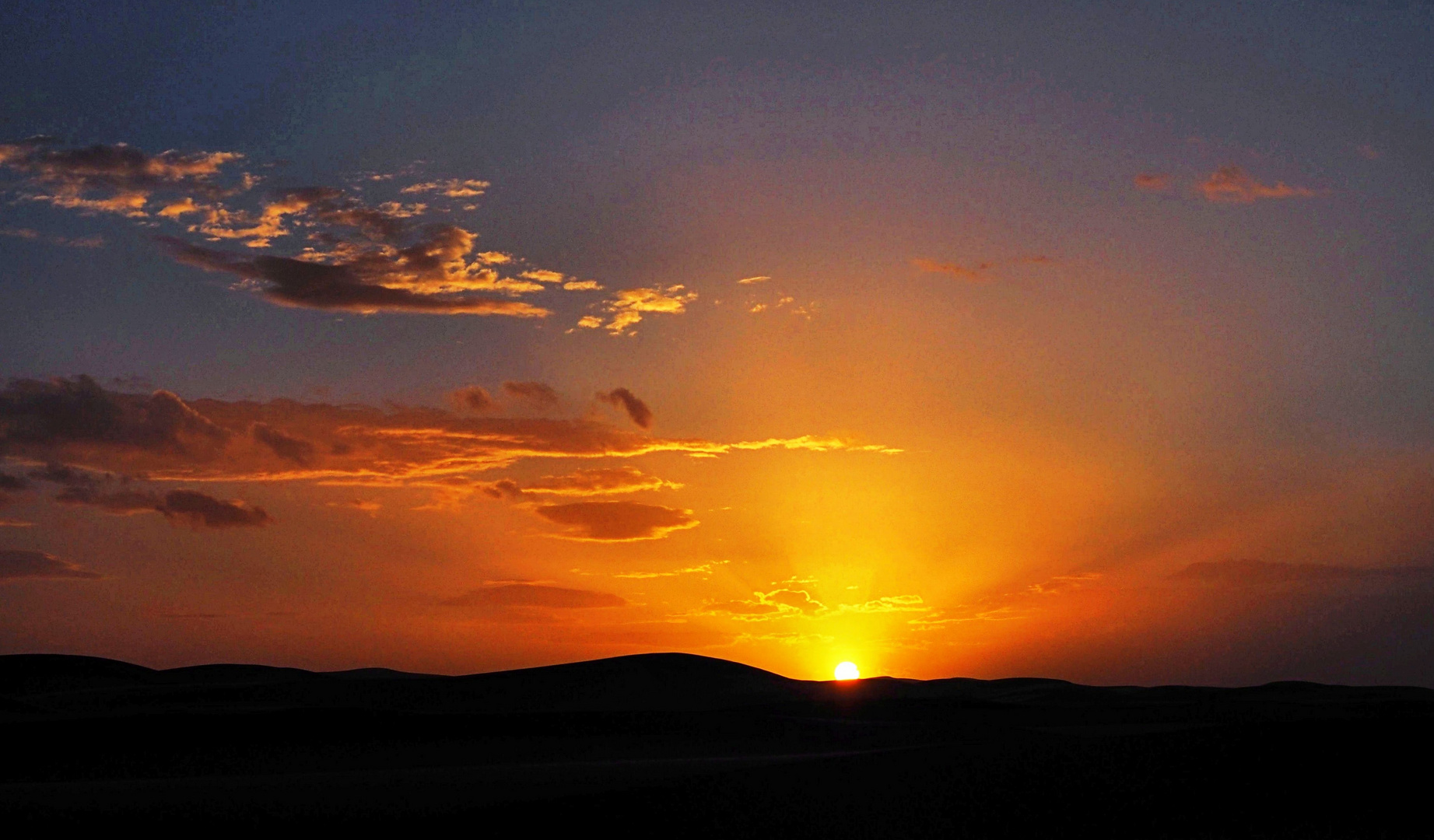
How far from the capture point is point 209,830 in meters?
8.69

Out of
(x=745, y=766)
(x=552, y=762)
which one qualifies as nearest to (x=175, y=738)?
(x=552, y=762)

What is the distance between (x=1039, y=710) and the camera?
2033cm

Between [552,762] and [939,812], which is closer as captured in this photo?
[939,812]

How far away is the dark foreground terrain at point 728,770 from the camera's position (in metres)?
9.40

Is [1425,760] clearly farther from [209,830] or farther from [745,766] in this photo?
[209,830]

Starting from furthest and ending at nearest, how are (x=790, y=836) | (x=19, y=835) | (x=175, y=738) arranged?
1. (x=175, y=738)
2. (x=790, y=836)
3. (x=19, y=835)

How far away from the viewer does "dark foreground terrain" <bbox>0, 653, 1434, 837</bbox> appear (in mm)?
9398

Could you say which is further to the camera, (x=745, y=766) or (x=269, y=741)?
(x=269, y=741)

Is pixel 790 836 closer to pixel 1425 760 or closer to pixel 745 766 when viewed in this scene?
pixel 745 766

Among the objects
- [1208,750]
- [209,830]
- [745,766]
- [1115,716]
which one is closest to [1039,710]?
[1115,716]

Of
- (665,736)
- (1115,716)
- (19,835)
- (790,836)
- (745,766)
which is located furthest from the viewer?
(1115,716)

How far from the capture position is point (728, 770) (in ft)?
36.3

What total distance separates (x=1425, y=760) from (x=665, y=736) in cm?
884

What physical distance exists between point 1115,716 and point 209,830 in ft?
50.7
